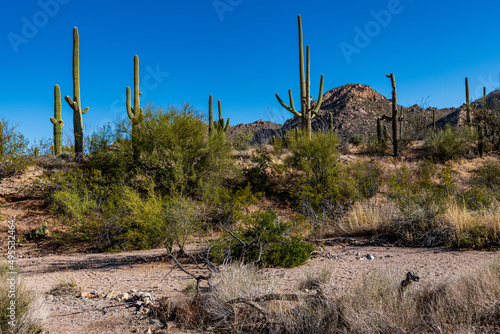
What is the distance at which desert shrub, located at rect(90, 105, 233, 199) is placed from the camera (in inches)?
500

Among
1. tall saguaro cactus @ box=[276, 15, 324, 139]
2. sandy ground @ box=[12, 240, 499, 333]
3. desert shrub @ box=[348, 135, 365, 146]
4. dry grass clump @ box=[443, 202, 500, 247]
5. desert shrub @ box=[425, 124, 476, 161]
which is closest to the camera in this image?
sandy ground @ box=[12, 240, 499, 333]

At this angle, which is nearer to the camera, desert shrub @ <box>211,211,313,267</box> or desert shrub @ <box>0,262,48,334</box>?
→ desert shrub @ <box>0,262,48,334</box>

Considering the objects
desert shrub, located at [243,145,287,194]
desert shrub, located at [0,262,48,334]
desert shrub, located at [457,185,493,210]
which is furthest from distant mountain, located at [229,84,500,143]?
desert shrub, located at [0,262,48,334]

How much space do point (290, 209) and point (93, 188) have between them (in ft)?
26.0

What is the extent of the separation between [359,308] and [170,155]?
34.0ft

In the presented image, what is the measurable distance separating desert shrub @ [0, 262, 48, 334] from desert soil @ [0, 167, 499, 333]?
18 centimetres

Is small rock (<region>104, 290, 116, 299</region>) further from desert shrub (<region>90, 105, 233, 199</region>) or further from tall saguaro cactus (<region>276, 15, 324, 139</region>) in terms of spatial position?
tall saguaro cactus (<region>276, 15, 324, 139</region>)

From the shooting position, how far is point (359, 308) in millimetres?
3428

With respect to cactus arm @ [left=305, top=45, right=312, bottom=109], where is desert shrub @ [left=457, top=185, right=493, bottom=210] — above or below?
below

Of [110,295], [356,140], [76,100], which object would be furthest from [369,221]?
[356,140]

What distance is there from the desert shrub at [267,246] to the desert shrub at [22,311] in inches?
112

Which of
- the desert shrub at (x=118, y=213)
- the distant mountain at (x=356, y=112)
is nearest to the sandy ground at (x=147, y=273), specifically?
the desert shrub at (x=118, y=213)

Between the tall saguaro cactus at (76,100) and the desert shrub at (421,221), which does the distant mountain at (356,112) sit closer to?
the tall saguaro cactus at (76,100)

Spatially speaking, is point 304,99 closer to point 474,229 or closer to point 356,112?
point 474,229
